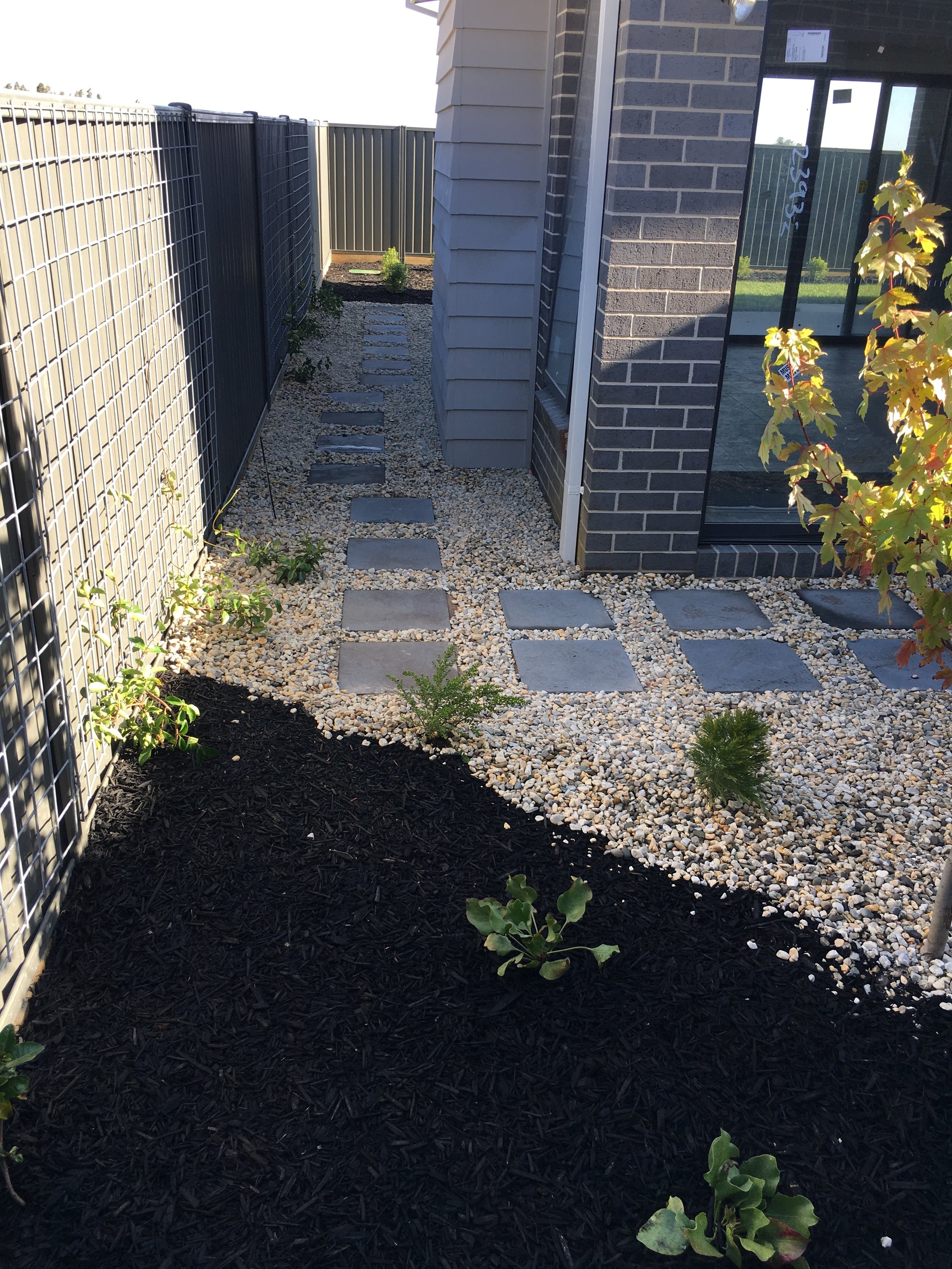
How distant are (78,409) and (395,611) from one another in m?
1.99

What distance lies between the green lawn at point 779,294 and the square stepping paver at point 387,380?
4606mm

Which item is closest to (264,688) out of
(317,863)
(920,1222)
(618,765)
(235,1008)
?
(317,863)

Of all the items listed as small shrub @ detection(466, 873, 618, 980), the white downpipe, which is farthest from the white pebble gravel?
small shrub @ detection(466, 873, 618, 980)

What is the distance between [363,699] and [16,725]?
163 cm

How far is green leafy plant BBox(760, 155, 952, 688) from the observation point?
2.25 meters

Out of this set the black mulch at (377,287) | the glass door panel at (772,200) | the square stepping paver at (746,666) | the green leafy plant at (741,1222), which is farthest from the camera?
the black mulch at (377,287)

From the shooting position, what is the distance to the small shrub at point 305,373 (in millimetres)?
8906

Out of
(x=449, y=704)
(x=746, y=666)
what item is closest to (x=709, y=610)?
(x=746, y=666)

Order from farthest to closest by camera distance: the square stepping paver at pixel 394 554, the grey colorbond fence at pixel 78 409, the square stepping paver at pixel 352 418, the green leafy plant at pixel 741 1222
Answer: the square stepping paver at pixel 352 418, the square stepping paver at pixel 394 554, the grey colorbond fence at pixel 78 409, the green leafy plant at pixel 741 1222

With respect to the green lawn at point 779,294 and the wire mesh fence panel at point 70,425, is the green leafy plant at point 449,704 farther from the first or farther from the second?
the green lawn at point 779,294

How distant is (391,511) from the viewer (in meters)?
6.02

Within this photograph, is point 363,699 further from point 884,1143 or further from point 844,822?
point 884,1143

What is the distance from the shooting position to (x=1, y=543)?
7.61 ft

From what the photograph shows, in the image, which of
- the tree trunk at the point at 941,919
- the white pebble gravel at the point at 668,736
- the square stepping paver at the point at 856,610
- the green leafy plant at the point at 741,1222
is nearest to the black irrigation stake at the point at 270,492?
the white pebble gravel at the point at 668,736
